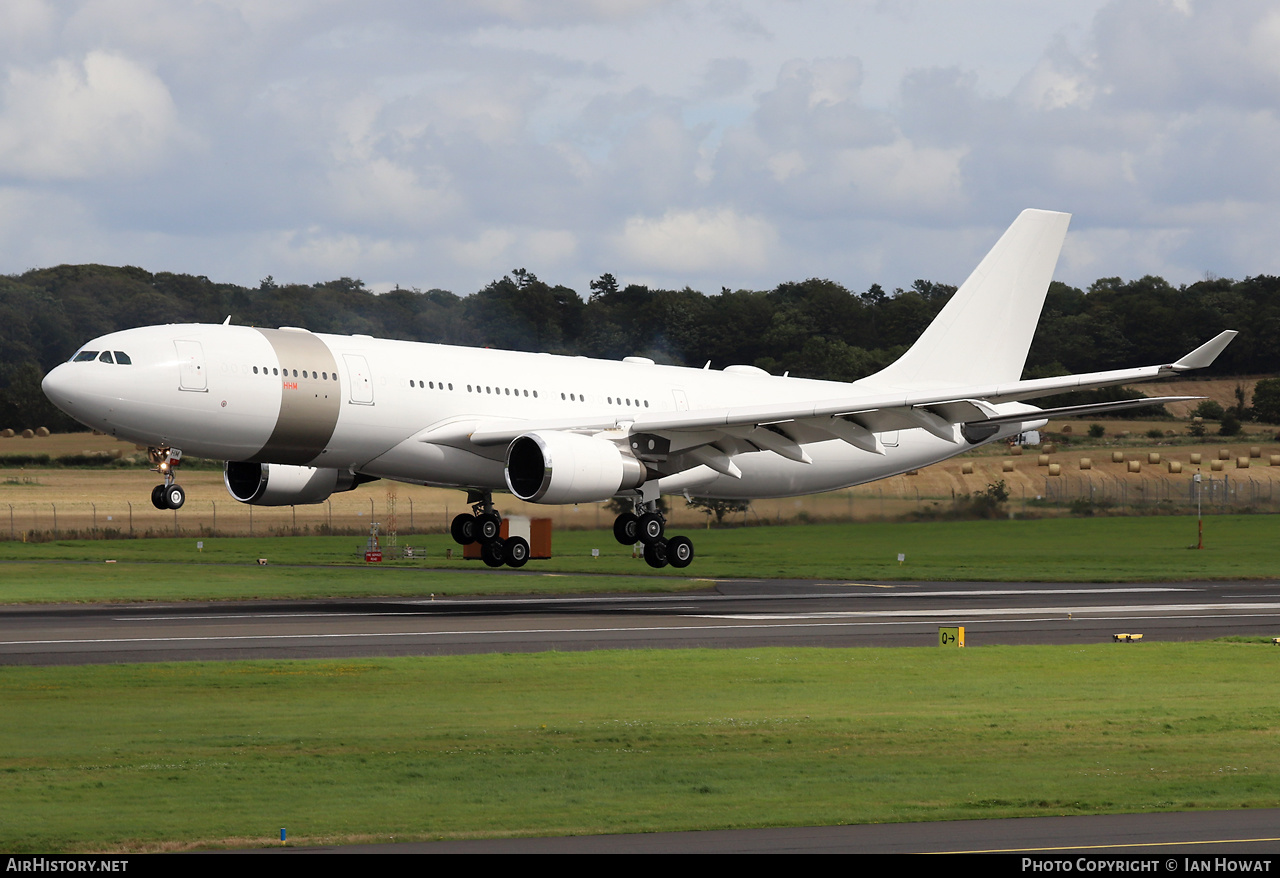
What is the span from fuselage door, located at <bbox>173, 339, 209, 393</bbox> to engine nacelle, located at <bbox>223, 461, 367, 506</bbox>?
7431 millimetres

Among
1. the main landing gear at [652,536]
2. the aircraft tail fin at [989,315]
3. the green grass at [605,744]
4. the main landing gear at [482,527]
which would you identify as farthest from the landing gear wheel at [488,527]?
the green grass at [605,744]

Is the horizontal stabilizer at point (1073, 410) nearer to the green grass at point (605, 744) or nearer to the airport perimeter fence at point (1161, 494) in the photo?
the green grass at point (605, 744)

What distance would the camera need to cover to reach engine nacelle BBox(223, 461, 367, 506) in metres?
46.5

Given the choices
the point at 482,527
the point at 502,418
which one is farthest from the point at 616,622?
the point at 482,527

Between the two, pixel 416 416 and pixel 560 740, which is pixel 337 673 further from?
pixel 416 416

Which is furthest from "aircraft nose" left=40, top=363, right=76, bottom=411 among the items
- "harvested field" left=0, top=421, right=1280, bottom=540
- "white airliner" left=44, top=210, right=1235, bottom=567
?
"harvested field" left=0, top=421, right=1280, bottom=540

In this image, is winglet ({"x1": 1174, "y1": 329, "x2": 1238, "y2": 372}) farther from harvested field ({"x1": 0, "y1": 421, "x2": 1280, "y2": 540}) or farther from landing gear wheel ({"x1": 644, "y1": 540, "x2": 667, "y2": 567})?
harvested field ({"x1": 0, "y1": 421, "x2": 1280, "y2": 540})

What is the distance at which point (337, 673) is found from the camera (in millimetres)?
28938

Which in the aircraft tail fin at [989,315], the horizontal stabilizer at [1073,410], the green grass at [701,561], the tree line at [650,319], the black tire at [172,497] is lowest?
Result: the green grass at [701,561]

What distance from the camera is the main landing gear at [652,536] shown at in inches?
1874

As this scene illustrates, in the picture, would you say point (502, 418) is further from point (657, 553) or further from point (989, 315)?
point (989, 315)

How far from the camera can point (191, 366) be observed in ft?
128

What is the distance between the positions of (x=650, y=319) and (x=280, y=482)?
83.2m

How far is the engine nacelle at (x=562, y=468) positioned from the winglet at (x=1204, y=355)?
15287mm
